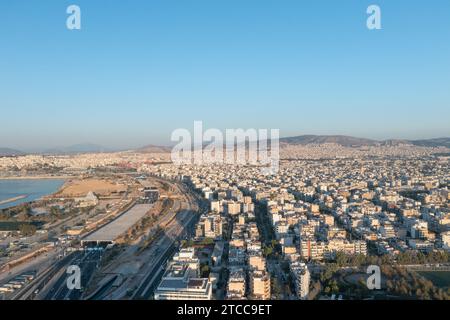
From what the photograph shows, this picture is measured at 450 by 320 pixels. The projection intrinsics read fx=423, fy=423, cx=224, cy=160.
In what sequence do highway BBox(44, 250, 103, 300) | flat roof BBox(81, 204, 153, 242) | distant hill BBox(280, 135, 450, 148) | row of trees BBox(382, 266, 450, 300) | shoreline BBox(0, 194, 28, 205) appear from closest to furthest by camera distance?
row of trees BBox(382, 266, 450, 300) < highway BBox(44, 250, 103, 300) < flat roof BBox(81, 204, 153, 242) < shoreline BBox(0, 194, 28, 205) < distant hill BBox(280, 135, 450, 148)

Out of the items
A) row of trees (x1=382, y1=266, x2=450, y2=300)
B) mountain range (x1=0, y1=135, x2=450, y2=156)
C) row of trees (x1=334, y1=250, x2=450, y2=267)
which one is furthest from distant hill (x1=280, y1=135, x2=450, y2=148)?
row of trees (x1=382, y1=266, x2=450, y2=300)

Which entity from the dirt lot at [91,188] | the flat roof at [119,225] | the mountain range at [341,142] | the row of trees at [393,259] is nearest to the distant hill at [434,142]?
the mountain range at [341,142]

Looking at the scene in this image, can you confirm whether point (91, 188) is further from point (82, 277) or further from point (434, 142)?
point (434, 142)

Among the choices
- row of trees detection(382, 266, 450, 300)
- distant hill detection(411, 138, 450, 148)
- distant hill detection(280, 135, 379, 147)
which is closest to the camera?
row of trees detection(382, 266, 450, 300)

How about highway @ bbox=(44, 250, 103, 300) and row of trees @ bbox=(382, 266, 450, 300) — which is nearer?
row of trees @ bbox=(382, 266, 450, 300)

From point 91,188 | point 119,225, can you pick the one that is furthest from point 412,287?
point 91,188

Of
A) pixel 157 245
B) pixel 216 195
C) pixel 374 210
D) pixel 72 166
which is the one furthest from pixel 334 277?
pixel 72 166

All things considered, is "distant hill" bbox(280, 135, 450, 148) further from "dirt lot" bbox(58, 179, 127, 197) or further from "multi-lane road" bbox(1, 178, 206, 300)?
"multi-lane road" bbox(1, 178, 206, 300)
